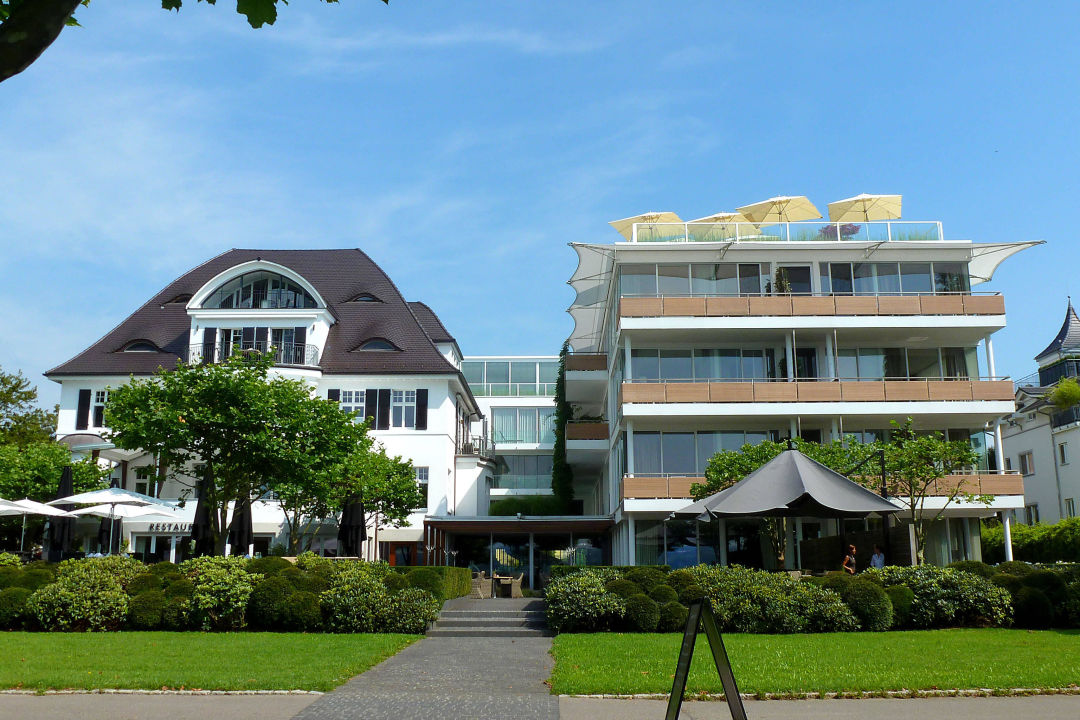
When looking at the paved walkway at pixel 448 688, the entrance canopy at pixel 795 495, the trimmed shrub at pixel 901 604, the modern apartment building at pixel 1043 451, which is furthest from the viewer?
the modern apartment building at pixel 1043 451

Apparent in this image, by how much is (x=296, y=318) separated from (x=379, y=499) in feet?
35.0

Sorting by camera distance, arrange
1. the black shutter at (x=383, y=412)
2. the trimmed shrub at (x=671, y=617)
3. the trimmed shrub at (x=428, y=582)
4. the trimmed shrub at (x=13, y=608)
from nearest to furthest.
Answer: the trimmed shrub at (x=671, y=617) → the trimmed shrub at (x=13, y=608) → the trimmed shrub at (x=428, y=582) → the black shutter at (x=383, y=412)

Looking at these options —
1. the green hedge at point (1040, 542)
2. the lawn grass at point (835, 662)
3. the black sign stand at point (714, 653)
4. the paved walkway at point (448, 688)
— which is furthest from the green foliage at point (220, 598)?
the green hedge at point (1040, 542)

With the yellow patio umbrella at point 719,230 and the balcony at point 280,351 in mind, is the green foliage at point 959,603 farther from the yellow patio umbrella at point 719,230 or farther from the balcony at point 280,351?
the balcony at point 280,351

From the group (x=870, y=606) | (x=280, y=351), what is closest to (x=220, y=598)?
(x=870, y=606)

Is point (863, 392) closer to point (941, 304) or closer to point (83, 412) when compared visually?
point (941, 304)

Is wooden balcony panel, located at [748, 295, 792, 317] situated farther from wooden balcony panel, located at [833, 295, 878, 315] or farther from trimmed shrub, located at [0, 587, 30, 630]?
trimmed shrub, located at [0, 587, 30, 630]

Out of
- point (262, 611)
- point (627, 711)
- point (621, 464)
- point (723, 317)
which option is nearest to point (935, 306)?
point (723, 317)

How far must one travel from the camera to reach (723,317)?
3344cm

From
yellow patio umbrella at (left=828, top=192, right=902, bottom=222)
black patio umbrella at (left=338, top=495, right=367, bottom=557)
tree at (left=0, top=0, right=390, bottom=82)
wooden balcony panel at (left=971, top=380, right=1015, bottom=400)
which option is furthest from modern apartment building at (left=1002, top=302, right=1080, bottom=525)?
tree at (left=0, top=0, right=390, bottom=82)

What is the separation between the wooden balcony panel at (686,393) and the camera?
3266 centimetres

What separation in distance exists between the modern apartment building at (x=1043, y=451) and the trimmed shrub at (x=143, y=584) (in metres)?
37.0

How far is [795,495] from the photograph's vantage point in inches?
559

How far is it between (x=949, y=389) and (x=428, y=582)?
2224 centimetres
